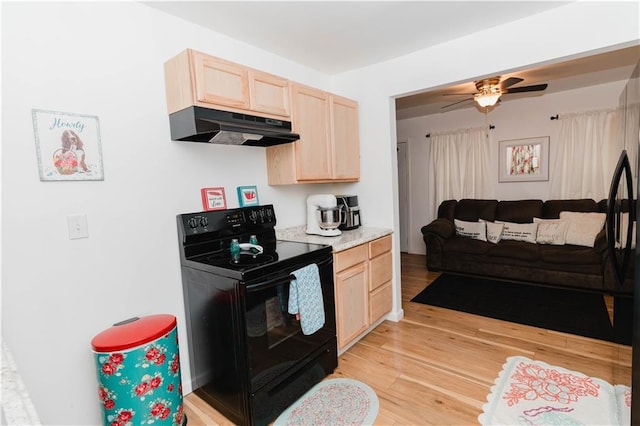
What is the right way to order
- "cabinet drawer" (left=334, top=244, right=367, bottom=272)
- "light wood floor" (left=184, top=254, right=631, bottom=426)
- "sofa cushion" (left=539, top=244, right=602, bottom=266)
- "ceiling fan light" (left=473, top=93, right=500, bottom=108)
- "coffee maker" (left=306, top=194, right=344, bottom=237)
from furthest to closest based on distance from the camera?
1. "sofa cushion" (left=539, top=244, right=602, bottom=266)
2. "ceiling fan light" (left=473, top=93, right=500, bottom=108)
3. "coffee maker" (left=306, top=194, right=344, bottom=237)
4. "cabinet drawer" (left=334, top=244, right=367, bottom=272)
5. "light wood floor" (left=184, top=254, right=631, bottom=426)

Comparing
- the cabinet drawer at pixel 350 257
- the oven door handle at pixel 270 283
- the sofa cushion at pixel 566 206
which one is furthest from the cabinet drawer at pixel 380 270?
the sofa cushion at pixel 566 206

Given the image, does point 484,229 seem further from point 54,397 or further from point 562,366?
point 54,397

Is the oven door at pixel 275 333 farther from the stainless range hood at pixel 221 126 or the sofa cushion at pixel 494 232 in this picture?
the sofa cushion at pixel 494 232

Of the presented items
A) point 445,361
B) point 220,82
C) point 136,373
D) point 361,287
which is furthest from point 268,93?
point 445,361

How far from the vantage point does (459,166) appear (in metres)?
5.14

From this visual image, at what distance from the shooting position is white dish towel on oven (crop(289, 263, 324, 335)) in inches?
75.1

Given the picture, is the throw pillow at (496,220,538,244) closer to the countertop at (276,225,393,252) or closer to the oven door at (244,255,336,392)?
the countertop at (276,225,393,252)

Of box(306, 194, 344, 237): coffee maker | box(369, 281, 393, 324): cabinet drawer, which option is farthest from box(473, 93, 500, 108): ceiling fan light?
box(369, 281, 393, 324): cabinet drawer

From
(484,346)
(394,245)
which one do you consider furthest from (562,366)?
(394,245)

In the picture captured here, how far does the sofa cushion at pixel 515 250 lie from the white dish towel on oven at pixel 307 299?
2923 mm

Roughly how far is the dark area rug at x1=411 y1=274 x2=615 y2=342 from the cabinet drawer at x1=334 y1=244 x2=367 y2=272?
1.35 metres

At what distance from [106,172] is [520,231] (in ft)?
14.6

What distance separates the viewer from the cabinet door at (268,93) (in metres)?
2.09

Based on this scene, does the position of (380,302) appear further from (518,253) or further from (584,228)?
(584,228)
